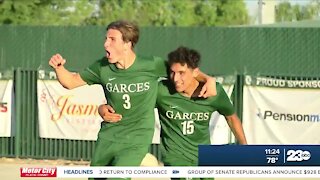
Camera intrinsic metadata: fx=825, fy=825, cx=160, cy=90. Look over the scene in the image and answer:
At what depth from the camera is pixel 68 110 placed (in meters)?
14.8

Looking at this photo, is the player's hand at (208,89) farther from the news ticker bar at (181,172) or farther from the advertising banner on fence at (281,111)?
the advertising banner on fence at (281,111)

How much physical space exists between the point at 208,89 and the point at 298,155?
1231 mm

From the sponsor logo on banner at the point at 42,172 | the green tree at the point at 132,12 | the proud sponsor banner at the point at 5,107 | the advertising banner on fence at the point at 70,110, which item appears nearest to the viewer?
the sponsor logo on banner at the point at 42,172

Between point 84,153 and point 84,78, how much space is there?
325 inches

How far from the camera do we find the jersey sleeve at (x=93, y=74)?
6652 mm

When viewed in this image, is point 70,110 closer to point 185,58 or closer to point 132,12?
point 185,58

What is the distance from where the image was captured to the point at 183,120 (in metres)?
→ 6.54

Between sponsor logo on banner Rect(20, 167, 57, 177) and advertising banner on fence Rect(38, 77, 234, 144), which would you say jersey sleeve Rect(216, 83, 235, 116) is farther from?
advertising banner on fence Rect(38, 77, 234, 144)

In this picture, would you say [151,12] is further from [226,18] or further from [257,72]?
[257,72]

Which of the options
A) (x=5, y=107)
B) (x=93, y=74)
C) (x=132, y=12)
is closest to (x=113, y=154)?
(x=93, y=74)

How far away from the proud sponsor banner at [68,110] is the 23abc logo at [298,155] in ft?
24.7

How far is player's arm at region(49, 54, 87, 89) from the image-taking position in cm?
659

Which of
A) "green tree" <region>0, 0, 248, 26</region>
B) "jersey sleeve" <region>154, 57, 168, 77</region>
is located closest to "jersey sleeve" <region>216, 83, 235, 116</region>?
"jersey sleeve" <region>154, 57, 168, 77</region>

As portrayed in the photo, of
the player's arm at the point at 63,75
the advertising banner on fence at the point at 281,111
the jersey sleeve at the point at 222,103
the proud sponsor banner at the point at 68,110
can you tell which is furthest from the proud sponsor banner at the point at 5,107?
the jersey sleeve at the point at 222,103
